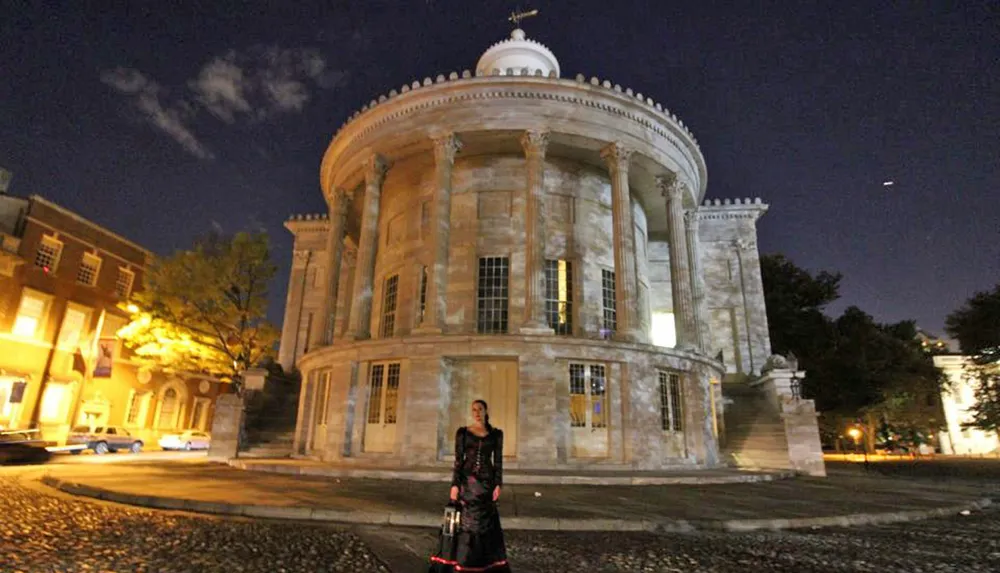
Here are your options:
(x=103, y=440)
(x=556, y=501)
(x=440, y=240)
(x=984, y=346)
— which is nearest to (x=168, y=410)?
(x=103, y=440)

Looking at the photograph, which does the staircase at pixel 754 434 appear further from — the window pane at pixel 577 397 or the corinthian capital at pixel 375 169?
the corinthian capital at pixel 375 169

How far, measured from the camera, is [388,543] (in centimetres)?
668

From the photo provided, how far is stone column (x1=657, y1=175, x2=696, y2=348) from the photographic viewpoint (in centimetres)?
2064

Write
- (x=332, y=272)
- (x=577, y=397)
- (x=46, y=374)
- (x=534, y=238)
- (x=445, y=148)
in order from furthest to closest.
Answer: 1. (x=46, y=374)
2. (x=332, y=272)
3. (x=445, y=148)
4. (x=534, y=238)
5. (x=577, y=397)

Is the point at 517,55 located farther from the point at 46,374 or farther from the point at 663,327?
the point at 46,374

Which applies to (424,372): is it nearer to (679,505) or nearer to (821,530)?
(679,505)

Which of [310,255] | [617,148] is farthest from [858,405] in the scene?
[310,255]

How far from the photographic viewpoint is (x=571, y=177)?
22.0 meters

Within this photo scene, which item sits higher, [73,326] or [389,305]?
[73,326]

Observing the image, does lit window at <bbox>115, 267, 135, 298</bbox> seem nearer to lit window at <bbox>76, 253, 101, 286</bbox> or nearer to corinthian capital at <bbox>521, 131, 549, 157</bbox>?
lit window at <bbox>76, 253, 101, 286</bbox>

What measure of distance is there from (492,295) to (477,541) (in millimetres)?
15460

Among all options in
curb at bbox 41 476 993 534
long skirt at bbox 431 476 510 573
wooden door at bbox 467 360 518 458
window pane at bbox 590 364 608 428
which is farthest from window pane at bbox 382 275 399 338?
long skirt at bbox 431 476 510 573

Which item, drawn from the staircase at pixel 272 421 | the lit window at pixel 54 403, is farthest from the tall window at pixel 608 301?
the lit window at pixel 54 403

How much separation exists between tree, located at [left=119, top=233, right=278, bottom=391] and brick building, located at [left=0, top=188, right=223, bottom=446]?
433cm
